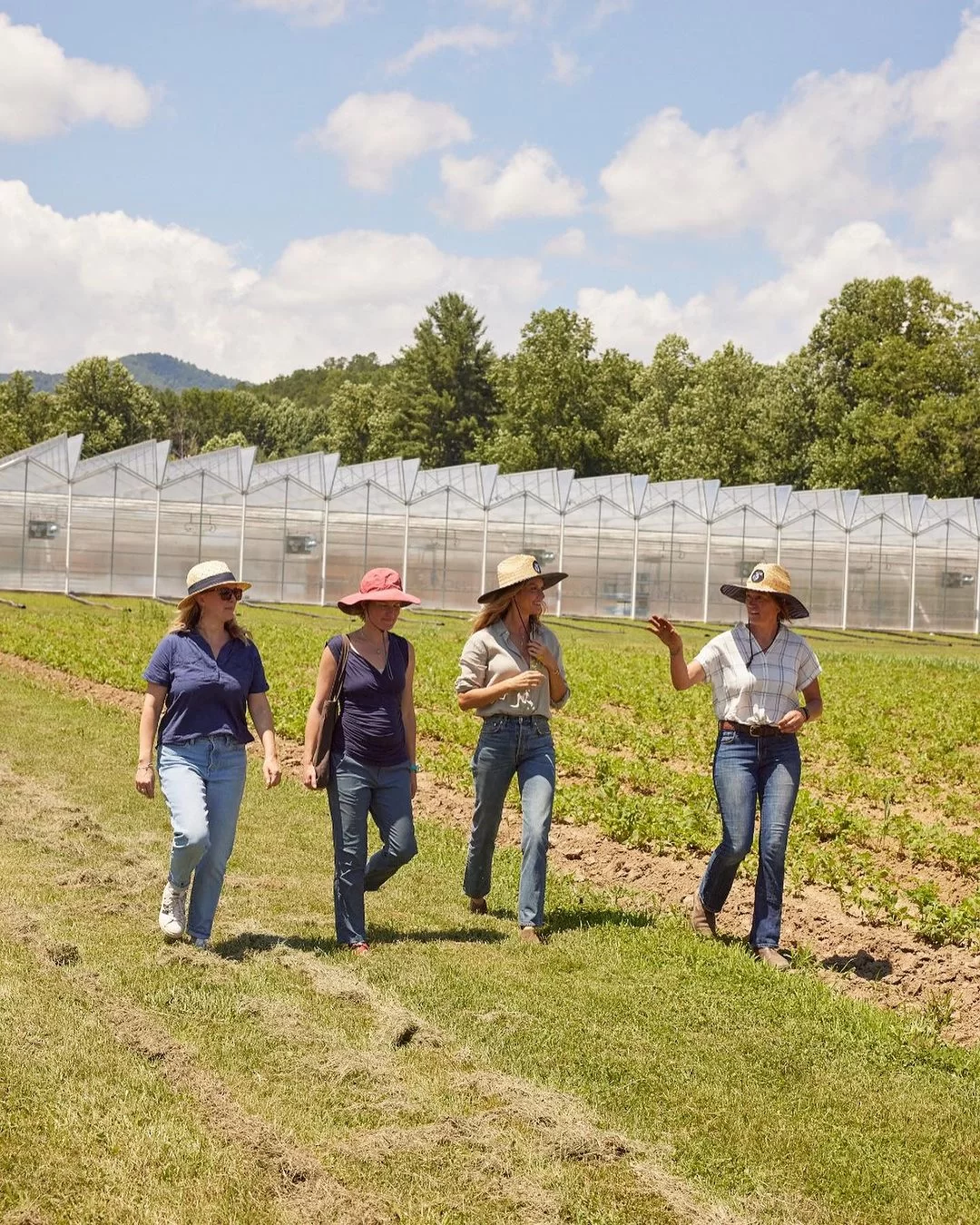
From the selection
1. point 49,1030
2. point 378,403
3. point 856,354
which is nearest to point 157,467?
point 856,354

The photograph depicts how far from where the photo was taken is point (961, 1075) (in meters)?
5.99

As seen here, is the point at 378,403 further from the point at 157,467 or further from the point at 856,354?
the point at 157,467

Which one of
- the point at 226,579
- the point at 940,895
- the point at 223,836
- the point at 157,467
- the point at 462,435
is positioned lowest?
the point at 940,895

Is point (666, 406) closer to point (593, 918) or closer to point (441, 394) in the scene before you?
point (441, 394)

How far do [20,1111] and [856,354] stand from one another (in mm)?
61802

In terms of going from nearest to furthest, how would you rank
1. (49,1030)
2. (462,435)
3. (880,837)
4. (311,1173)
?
(311,1173) < (49,1030) < (880,837) < (462,435)

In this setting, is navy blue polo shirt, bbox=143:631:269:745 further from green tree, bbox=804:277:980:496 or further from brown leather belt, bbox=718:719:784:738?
green tree, bbox=804:277:980:496

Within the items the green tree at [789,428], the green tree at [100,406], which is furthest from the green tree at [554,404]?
the green tree at [100,406]

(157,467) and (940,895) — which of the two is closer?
(940,895)

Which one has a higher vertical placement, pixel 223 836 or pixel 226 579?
pixel 226 579

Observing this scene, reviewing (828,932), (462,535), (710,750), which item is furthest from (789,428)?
(828,932)

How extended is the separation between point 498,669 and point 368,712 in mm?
821

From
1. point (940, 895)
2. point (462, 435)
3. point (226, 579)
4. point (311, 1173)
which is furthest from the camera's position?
point (462, 435)

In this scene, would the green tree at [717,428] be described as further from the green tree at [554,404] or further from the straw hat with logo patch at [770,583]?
the straw hat with logo patch at [770,583]
